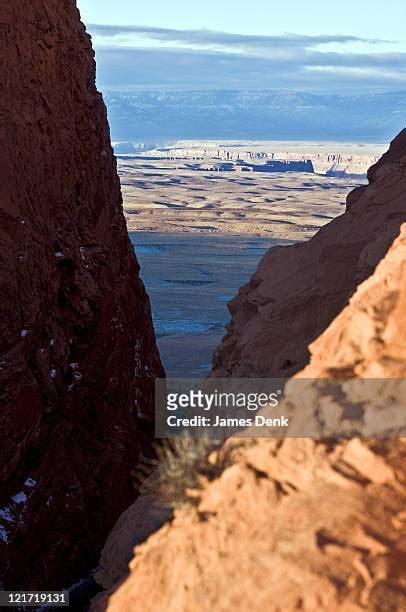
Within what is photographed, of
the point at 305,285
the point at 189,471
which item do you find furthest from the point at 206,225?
the point at 189,471

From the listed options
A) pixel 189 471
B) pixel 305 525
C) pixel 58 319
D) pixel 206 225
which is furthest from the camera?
pixel 206 225

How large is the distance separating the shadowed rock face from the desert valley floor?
15662 mm

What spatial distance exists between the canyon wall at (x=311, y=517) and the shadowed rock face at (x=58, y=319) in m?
4.91

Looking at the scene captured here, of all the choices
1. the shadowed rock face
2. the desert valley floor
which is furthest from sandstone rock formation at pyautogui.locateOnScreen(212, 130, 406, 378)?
the desert valley floor

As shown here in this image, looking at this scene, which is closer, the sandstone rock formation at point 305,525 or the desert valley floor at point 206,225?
the sandstone rock formation at point 305,525

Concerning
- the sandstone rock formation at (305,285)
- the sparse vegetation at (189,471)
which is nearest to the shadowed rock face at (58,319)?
the sandstone rock formation at (305,285)

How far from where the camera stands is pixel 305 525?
176 inches

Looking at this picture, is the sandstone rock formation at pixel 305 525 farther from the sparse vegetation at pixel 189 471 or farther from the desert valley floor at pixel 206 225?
the desert valley floor at pixel 206 225

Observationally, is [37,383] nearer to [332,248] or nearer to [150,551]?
[332,248]

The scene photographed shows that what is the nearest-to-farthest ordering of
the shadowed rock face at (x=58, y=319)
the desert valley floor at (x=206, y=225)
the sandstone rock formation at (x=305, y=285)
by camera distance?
the sandstone rock formation at (x=305, y=285)
the shadowed rock face at (x=58, y=319)
the desert valley floor at (x=206, y=225)

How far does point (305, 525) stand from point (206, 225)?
7406cm

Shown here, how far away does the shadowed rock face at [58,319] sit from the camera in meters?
9.99

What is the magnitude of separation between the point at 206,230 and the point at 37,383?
65.3m

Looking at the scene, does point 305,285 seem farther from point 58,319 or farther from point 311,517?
point 311,517
